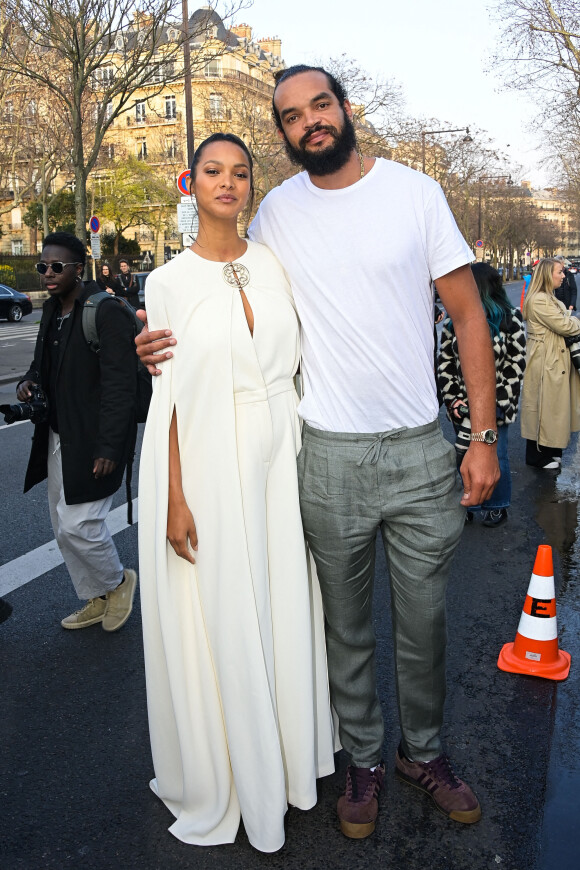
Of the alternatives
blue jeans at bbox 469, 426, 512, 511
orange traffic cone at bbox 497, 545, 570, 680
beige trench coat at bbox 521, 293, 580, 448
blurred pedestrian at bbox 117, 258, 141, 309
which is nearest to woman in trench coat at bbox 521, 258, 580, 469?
beige trench coat at bbox 521, 293, 580, 448

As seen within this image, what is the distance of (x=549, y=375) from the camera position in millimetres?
7543

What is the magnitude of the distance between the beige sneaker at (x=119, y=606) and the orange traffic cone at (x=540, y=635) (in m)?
1.91

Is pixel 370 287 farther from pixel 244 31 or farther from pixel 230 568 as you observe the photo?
pixel 244 31

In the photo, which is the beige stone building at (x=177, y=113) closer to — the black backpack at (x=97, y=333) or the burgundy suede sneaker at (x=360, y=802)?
the black backpack at (x=97, y=333)

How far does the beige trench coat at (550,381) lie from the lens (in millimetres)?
7496

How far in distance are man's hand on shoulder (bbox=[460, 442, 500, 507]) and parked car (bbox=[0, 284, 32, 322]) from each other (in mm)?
29293

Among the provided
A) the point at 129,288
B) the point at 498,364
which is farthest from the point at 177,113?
the point at 498,364

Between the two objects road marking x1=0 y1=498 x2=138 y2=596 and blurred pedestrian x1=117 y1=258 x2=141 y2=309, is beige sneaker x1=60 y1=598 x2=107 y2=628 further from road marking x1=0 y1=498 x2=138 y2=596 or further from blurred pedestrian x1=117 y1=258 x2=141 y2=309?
blurred pedestrian x1=117 y1=258 x2=141 y2=309

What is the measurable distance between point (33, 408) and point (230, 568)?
1.92m

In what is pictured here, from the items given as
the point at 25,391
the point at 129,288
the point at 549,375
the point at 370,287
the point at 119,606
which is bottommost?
the point at 119,606

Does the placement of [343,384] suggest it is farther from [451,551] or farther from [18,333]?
[18,333]

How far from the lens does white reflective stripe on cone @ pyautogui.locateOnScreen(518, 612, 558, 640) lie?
3740 millimetres

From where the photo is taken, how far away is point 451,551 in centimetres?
259

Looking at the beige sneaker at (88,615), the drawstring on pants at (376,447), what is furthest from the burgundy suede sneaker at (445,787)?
the beige sneaker at (88,615)
